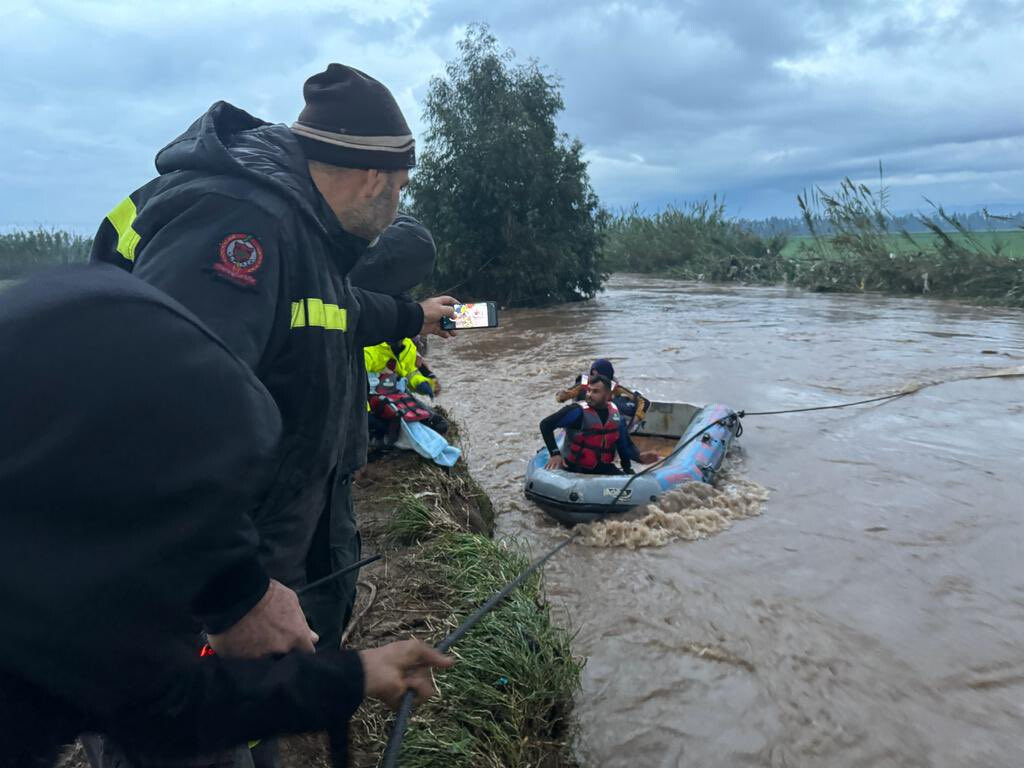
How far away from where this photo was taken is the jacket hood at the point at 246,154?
1.86 metres

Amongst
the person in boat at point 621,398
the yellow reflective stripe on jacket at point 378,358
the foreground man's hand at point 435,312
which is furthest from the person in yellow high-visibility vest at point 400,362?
the foreground man's hand at point 435,312

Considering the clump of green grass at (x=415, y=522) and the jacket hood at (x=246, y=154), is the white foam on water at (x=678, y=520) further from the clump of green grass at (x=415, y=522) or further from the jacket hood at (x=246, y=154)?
the jacket hood at (x=246, y=154)

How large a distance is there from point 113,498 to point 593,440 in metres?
6.75

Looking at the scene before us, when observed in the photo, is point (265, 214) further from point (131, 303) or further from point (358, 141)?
point (131, 303)

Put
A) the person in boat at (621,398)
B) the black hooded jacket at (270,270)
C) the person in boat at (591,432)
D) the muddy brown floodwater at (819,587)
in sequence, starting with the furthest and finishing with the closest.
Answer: the person in boat at (621,398)
the person in boat at (591,432)
the muddy brown floodwater at (819,587)
the black hooded jacket at (270,270)

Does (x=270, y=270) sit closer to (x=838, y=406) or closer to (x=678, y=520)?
(x=678, y=520)

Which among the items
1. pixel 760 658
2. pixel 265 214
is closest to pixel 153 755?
pixel 265 214

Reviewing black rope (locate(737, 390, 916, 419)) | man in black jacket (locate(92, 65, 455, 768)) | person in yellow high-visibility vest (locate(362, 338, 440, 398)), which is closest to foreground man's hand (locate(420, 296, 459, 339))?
man in black jacket (locate(92, 65, 455, 768))

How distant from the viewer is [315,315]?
198 cm

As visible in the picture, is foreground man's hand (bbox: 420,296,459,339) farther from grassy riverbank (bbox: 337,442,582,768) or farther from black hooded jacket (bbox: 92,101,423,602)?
grassy riverbank (bbox: 337,442,582,768)

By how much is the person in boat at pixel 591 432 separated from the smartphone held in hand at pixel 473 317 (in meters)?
3.78

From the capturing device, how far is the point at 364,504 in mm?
5559

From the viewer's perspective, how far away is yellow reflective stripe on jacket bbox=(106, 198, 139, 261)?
1783 mm

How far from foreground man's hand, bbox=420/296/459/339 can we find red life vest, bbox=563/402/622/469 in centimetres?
437
